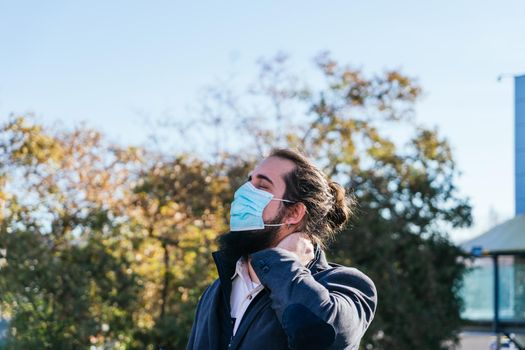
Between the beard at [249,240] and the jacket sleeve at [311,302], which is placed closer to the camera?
the jacket sleeve at [311,302]

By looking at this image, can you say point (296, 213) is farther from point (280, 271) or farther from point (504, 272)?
point (504, 272)

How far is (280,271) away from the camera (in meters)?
2.29

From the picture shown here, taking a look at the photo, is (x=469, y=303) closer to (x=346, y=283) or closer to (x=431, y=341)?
(x=431, y=341)

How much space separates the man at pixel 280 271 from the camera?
226cm

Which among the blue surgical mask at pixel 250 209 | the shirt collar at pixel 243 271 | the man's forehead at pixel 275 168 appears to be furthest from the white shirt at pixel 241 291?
the man's forehead at pixel 275 168

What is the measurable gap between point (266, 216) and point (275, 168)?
0.52ft

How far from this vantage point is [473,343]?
1686 centimetres

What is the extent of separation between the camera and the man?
2258 mm

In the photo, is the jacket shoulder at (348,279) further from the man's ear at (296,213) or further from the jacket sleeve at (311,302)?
the man's ear at (296,213)

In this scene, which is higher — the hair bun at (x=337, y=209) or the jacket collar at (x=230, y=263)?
the hair bun at (x=337, y=209)

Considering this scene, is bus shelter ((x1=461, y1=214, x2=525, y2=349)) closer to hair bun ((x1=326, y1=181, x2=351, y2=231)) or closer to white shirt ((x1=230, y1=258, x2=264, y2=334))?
hair bun ((x1=326, y1=181, x2=351, y2=231))

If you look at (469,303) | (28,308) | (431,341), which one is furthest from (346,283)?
(469,303)

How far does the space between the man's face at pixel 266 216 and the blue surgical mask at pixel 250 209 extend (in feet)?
0.04

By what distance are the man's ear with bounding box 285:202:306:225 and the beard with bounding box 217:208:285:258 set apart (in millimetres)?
22
